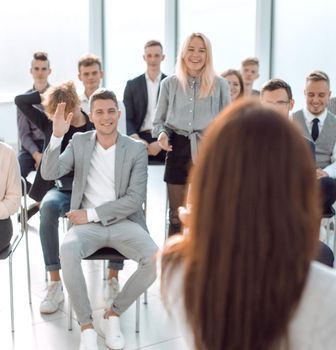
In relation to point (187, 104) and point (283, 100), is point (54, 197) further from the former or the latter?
point (283, 100)

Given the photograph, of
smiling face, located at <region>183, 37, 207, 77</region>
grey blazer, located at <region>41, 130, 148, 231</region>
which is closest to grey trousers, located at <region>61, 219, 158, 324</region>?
grey blazer, located at <region>41, 130, 148, 231</region>

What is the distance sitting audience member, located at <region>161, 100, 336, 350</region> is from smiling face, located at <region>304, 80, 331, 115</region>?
3.27 meters

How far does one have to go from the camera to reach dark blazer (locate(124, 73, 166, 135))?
5098 millimetres

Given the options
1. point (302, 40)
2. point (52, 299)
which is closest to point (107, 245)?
point (52, 299)

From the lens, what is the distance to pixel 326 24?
5863 millimetres

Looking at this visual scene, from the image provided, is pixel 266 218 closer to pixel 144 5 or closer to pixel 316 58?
pixel 316 58

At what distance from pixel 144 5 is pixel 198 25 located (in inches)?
45.4

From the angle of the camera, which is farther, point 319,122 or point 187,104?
point 319,122

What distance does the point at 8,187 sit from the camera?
3.37 m

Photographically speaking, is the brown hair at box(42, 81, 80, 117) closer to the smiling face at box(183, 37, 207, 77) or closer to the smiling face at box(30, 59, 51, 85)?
the smiling face at box(183, 37, 207, 77)

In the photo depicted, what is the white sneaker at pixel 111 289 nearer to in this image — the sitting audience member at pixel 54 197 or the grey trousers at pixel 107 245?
the sitting audience member at pixel 54 197

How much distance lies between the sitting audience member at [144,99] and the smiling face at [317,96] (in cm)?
132

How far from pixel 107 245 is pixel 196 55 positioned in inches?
57.1

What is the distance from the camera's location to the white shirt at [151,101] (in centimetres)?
514
